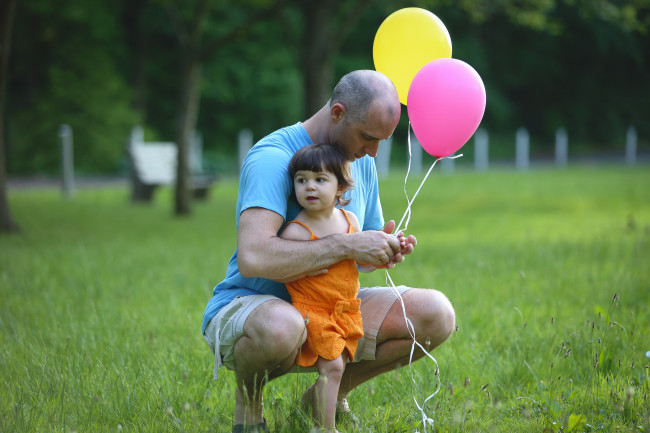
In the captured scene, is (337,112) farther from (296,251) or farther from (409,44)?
(409,44)

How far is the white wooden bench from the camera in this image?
15.7 metres

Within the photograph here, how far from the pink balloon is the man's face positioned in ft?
0.88

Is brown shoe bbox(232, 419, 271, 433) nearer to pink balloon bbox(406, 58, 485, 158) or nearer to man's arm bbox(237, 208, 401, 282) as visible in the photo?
man's arm bbox(237, 208, 401, 282)

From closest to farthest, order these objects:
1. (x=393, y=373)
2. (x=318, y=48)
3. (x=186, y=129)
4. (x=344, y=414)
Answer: (x=344, y=414) < (x=393, y=373) < (x=318, y=48) < (x=186, y=129)

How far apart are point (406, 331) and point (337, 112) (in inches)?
37.9

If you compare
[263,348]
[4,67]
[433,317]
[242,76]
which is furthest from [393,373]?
[242,76]

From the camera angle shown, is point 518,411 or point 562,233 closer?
point 518,411

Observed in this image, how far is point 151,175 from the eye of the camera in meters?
15.9

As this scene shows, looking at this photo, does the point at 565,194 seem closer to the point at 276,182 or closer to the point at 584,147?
the point at 276,182

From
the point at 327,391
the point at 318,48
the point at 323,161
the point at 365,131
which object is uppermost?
the point at 318,48

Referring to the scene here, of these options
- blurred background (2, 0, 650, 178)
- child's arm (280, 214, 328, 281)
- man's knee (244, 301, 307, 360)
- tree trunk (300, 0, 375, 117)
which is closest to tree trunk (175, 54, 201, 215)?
blurred background (2, 0, 650, 178)

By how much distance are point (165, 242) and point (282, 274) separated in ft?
20.9

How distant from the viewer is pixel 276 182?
280 centimetres

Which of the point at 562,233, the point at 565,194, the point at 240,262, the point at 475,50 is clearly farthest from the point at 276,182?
the point at 475,50
